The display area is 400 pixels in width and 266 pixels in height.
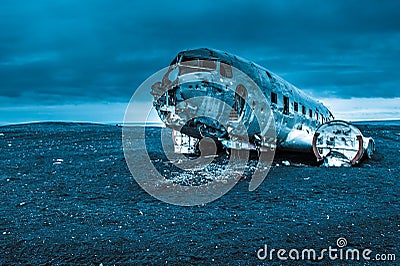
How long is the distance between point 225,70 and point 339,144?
15.6 feet

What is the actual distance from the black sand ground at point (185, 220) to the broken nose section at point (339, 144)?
1.09 m

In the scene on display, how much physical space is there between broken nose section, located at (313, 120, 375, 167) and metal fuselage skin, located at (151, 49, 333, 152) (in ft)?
4.34

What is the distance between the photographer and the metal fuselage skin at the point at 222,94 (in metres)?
9.11

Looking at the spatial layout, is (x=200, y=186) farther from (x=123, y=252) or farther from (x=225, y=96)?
(x=123, y=252)

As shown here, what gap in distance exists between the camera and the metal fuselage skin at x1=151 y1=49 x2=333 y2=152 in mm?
9109

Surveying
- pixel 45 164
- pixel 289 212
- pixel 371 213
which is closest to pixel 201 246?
pixel 289 212

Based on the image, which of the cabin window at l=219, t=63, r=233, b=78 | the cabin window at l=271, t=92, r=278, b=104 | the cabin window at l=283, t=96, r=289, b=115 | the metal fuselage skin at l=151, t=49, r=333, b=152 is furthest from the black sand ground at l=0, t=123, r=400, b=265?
the cabin window at l=219, t=63, r=233, b=78

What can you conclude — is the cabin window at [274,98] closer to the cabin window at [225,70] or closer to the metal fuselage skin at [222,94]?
the metal fuselage skin at [222,94]

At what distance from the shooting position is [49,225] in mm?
5965

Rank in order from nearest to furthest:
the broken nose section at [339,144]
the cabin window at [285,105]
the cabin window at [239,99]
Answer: the cabin window at [239,99] < the broken nose section at [339,144] < the cabin window at [285,105]

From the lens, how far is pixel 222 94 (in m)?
9.30

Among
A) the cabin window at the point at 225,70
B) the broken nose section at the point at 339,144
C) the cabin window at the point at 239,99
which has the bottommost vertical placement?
the broken nose section at the point at 339,144

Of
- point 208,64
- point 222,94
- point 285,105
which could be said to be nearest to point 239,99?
point 222,94

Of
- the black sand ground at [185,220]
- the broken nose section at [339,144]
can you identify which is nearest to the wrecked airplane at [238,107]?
the broken nose section at [339,144]
